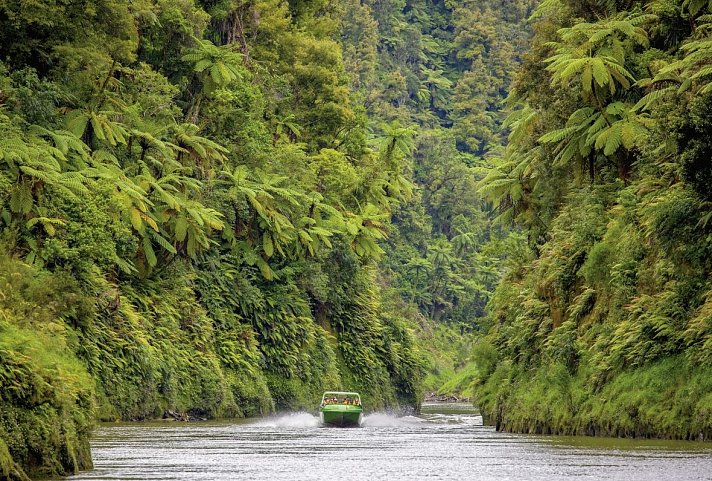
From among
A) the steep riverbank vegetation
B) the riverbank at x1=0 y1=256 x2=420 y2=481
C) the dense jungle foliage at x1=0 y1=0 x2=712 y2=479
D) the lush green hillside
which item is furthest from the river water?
the lush green hillside

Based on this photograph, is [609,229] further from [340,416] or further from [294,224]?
[294,224]

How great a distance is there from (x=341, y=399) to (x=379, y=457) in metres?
21.9

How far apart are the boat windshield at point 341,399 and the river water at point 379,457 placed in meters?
8.92

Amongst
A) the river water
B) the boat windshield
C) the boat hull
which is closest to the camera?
the river water

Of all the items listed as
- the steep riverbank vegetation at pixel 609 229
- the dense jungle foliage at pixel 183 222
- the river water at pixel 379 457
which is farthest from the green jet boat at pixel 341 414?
the river water at pixel 379 457

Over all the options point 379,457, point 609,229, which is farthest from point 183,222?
point 379,457

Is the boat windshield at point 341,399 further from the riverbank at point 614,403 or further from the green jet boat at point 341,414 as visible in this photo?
the riverbank at point 614,403

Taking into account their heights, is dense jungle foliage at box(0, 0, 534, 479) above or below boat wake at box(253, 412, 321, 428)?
above

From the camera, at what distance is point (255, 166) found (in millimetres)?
60844

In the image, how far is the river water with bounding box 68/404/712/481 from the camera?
22.8 meters

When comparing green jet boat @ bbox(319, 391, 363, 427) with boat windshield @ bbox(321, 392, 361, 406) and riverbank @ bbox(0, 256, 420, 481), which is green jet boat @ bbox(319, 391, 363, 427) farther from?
riverbank @ bbox(0, 256, 420, 481)

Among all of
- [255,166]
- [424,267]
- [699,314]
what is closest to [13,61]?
[255,166]

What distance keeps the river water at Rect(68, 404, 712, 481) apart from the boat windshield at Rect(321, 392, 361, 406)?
8.92 metres

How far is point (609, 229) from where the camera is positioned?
38.9 metres
